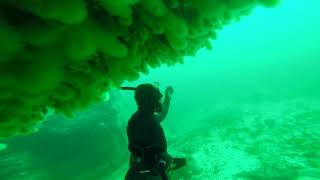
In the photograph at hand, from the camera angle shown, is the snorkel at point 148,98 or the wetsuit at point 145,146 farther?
the snorkel at point 148,98

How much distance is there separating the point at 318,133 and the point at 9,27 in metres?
17.2

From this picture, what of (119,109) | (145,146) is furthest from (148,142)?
(119,109)

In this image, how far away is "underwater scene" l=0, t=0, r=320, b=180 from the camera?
1631mm

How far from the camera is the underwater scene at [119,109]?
163 centimetres

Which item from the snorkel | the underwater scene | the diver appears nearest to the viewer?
the underwater scene

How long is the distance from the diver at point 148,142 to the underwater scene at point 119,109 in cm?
2

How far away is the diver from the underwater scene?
0.05 feet

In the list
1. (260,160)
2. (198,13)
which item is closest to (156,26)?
(198,13)

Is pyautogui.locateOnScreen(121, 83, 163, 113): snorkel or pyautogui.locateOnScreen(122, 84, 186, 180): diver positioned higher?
pyautogui.locateOnScreen(121, 83, 163, 113): snorkel

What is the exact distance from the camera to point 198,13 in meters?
2.06

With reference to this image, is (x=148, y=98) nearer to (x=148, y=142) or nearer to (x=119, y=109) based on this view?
(x=148, y=142)

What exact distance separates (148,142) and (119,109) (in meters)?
15.1

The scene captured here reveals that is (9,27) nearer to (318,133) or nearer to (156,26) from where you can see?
(156,26)

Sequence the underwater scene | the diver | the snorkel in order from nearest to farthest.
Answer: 1. the underwater scene
2. the diver
3. the snorkel
